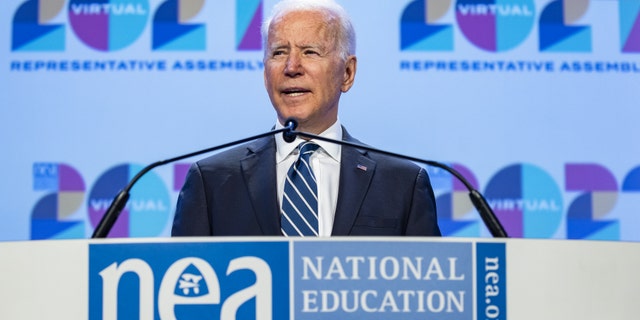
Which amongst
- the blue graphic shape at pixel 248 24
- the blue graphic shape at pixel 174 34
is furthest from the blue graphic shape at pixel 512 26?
the blue graphic shape at pixel 174 34

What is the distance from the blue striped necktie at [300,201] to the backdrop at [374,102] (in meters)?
1.03

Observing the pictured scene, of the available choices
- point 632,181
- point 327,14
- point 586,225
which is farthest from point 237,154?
point 632,181

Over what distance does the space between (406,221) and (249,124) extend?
3.77 ft

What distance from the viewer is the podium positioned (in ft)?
4.13

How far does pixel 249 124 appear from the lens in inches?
118

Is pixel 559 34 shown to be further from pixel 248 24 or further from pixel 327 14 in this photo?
pixel 327 14

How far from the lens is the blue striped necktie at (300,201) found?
1860 millimetres

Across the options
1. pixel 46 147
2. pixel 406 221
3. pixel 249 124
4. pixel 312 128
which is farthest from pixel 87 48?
pixel 406 221

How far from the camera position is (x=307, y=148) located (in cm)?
200

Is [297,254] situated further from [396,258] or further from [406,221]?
[406,221]

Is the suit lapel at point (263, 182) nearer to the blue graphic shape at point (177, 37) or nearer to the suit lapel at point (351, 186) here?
the suit lapel at point (351, 186)

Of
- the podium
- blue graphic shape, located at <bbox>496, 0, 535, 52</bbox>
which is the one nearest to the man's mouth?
the podium

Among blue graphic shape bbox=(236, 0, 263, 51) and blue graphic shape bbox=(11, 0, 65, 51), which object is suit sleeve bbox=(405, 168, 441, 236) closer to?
blue graphic shape bbox=(236, 0, 263, 51)

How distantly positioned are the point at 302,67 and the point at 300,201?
0.33 meters
